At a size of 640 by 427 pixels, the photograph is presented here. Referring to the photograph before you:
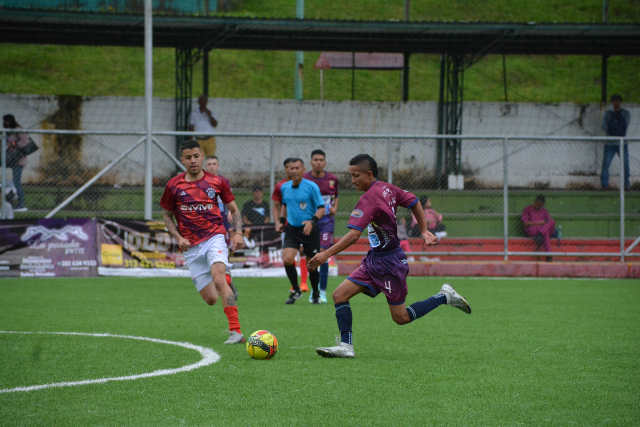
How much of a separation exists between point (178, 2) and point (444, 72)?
7744mm

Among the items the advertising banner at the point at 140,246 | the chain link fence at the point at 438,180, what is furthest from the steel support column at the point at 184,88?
the advertising banner at the point at 140,246

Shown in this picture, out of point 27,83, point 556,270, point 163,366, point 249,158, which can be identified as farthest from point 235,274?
point 27,83

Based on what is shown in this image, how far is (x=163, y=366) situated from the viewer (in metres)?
5.73

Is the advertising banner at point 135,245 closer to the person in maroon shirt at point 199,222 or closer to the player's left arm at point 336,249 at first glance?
the person in maroon shirt at point 199,222

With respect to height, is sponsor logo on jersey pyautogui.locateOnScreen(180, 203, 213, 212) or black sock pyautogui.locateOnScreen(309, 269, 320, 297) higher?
sponsor logo on jersey pyautogui.locateOnScreen(180, 203, 213, 212)

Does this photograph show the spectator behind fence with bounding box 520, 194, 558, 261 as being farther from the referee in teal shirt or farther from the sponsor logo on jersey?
the sponsor logo on jersey

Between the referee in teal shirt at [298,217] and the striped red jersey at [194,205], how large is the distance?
3239 mm

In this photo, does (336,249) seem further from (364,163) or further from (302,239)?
(302,239)

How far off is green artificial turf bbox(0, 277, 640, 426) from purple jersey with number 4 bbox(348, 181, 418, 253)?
1024 mm

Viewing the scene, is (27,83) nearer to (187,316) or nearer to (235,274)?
(235,274)

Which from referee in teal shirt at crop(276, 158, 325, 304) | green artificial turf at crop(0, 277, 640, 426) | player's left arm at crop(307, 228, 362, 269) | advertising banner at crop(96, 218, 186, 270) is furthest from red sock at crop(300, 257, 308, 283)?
player's left arm at crop(307, 228, 362, 269)

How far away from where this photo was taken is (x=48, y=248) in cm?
1384

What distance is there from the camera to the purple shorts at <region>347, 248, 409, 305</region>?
6.31 meters

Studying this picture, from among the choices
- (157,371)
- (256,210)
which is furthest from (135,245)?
(157,371)
